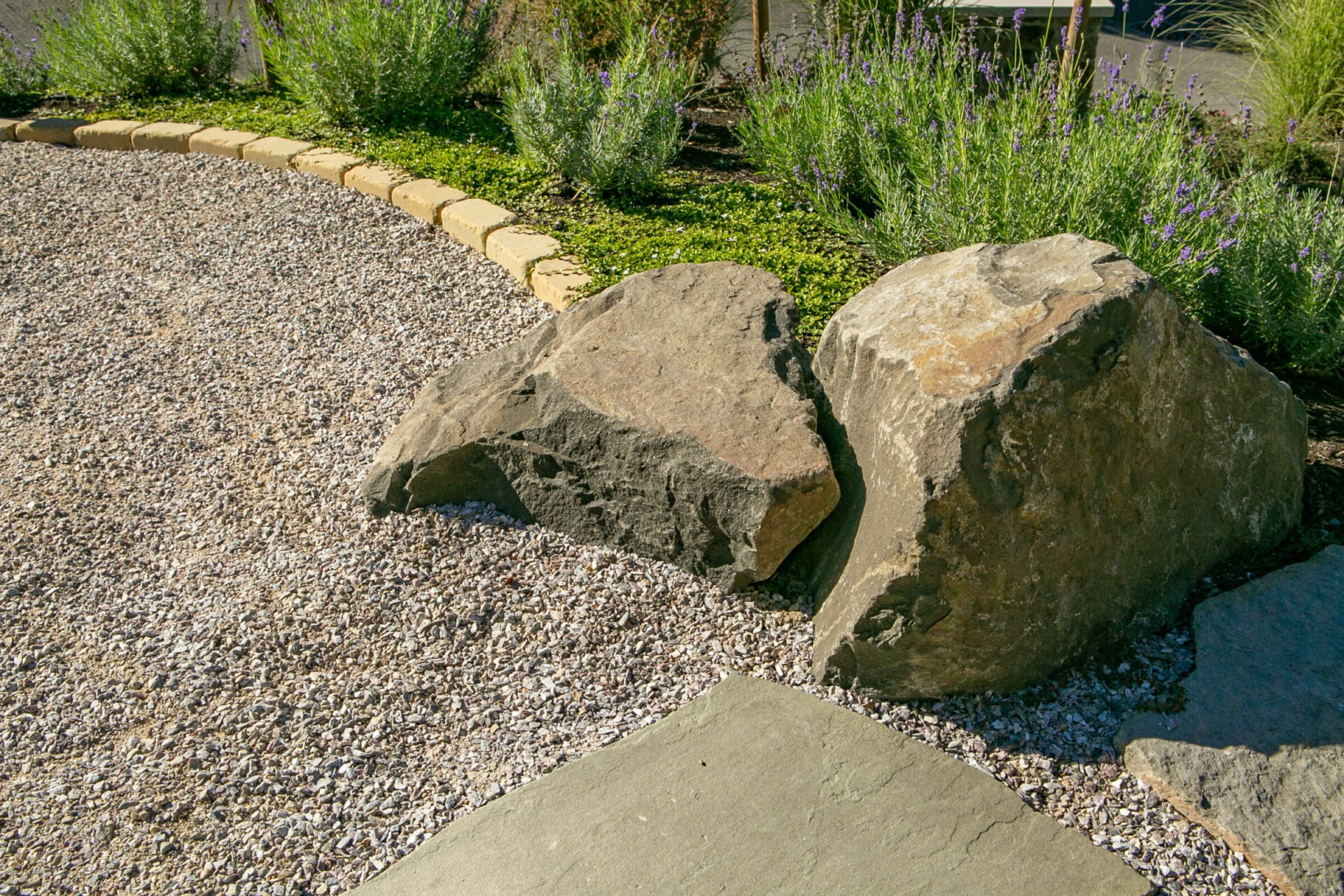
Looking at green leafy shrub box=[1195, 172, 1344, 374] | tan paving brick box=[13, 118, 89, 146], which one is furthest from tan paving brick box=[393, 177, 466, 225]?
green leafy shrub box=[1195, 172, 1344, 374]

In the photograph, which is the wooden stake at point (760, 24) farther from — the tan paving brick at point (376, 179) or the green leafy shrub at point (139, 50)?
the green leafy shrub at point (139, 50)

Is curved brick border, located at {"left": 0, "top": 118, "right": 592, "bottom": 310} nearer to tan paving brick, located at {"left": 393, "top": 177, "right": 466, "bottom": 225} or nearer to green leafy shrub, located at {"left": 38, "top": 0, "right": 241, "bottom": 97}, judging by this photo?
tan paving brick, located at {"left": 393, "top": 177, "right": 466, "bottom": 225}

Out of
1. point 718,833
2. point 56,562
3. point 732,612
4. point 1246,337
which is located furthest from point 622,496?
point 1246,337

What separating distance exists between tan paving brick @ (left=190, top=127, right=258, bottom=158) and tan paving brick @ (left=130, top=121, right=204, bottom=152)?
5 centimetres

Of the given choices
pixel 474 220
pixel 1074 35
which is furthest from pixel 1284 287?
pixel 474 220

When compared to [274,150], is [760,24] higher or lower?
higher

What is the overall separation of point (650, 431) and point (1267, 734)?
1596 millimetres

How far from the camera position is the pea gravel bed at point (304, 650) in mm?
2396

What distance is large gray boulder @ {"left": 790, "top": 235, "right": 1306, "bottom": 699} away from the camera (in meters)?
2.50

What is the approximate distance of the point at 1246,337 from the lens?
3969 millimetres

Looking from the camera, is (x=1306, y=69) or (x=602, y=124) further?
(x=1306, y=69)

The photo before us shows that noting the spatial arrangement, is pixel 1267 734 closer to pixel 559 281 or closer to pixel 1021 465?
pixel 1021 465

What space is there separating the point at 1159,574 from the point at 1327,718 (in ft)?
1.60

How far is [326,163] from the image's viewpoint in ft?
18.5
